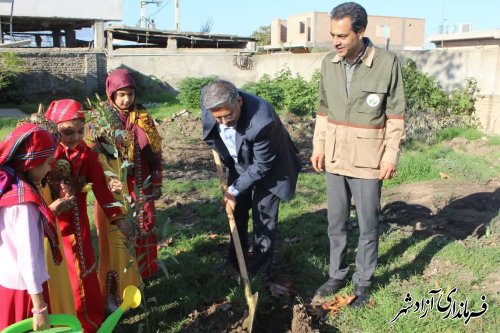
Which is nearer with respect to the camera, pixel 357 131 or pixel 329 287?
pixel 357 131

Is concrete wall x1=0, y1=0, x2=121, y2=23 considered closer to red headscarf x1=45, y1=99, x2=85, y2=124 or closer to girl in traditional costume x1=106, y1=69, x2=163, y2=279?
girl in traditional costume x1=106, y1=69, x2=163, y2=279

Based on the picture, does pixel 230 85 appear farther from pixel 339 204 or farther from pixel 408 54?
pixel 408 54

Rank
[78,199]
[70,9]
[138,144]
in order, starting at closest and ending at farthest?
[78,199] < [138,144] < [70,9]

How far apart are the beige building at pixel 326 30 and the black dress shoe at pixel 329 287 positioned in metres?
32.0

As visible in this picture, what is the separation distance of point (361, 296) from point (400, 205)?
97.4 inches

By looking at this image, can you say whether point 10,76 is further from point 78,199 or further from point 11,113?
point 78,199

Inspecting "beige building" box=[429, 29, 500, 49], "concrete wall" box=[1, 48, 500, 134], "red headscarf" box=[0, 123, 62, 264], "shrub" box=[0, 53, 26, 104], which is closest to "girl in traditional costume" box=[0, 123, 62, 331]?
"red headscarf" box=[0, 123, 62, 264]

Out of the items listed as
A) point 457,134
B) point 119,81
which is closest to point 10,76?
point 457,134

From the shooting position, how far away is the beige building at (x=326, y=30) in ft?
124

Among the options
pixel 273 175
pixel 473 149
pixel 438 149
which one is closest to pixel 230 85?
pixel 273 175

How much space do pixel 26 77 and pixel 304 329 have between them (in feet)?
54.8

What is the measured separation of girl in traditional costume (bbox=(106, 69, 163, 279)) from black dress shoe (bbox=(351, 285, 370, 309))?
1448mm

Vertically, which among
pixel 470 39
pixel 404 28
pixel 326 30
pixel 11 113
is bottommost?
pixel 11 113

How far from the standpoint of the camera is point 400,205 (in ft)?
18.1
